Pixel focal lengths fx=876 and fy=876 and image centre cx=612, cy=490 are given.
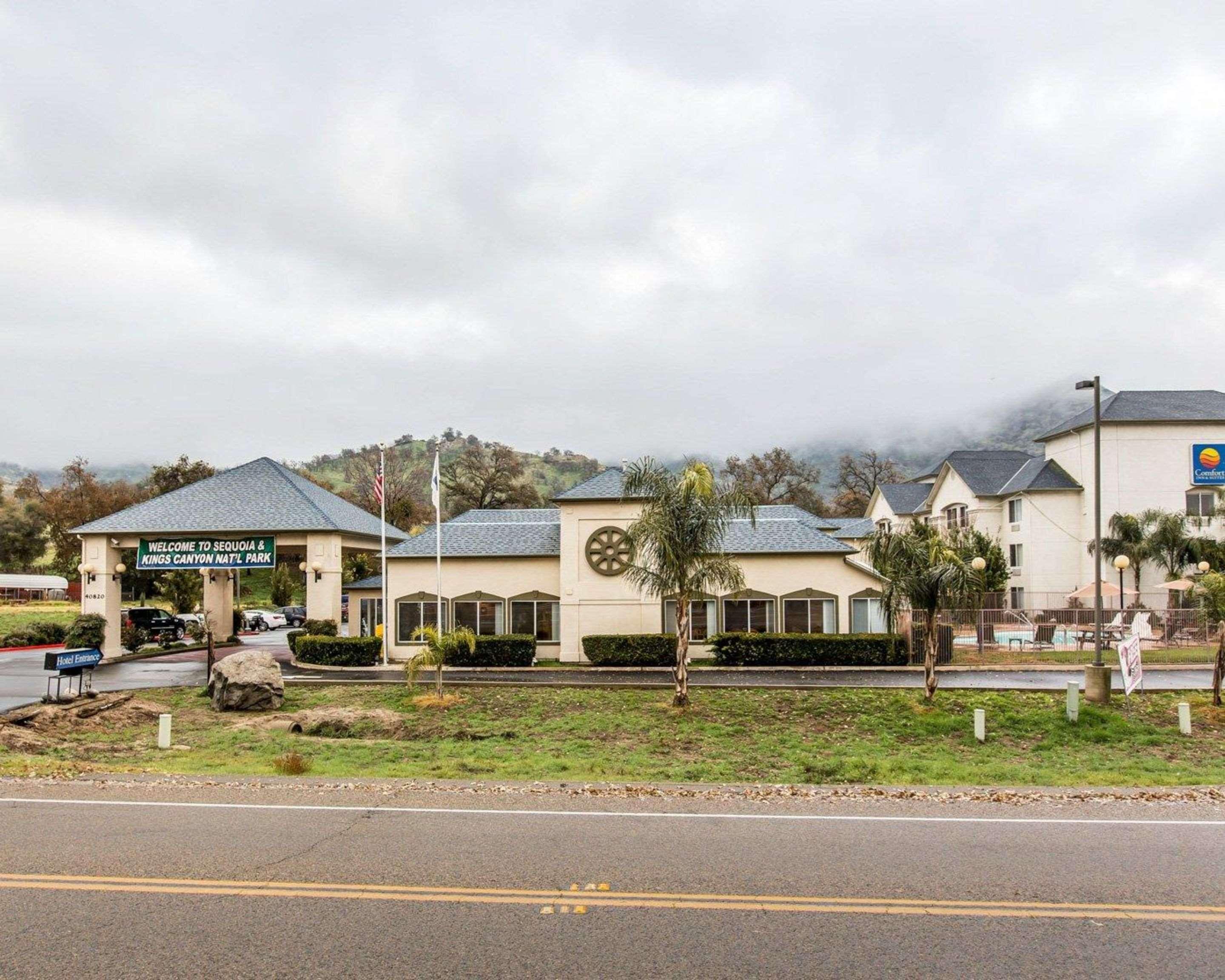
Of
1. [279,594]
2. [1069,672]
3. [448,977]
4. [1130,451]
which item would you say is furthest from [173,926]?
[279,594]

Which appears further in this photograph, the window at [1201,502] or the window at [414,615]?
the window at [1201,502]

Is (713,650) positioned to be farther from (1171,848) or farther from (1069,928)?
(1069,928)

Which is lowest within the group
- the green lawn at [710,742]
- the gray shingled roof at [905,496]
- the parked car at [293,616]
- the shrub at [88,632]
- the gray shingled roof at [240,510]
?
the parked car at [293,616]

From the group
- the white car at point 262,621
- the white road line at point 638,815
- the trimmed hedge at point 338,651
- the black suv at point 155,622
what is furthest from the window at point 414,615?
the white car at point 262,621

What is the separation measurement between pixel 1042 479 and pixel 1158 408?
24.5 ft

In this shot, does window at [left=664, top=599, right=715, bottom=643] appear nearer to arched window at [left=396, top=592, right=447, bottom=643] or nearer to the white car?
arched window at [left=396, top=592, right=447, bottom=643]

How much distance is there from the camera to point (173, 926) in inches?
255

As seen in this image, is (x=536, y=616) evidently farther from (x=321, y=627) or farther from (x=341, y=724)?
(x=341, y=724)

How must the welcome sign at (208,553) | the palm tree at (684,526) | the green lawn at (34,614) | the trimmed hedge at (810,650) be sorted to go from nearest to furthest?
the palm tree at (684,526) → the trimmed hedge at (810,650) → the welcome sign at (208,553) → the green lawn at (34,614)

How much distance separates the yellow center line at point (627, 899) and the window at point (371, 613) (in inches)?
1167

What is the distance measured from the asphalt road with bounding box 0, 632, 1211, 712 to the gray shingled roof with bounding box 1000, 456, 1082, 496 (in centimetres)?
2640

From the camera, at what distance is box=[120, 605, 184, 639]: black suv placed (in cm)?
4531

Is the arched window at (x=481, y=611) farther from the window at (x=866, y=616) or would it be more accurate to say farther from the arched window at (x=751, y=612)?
the window at (x=866, y=616)

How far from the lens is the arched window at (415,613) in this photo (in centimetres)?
3406
